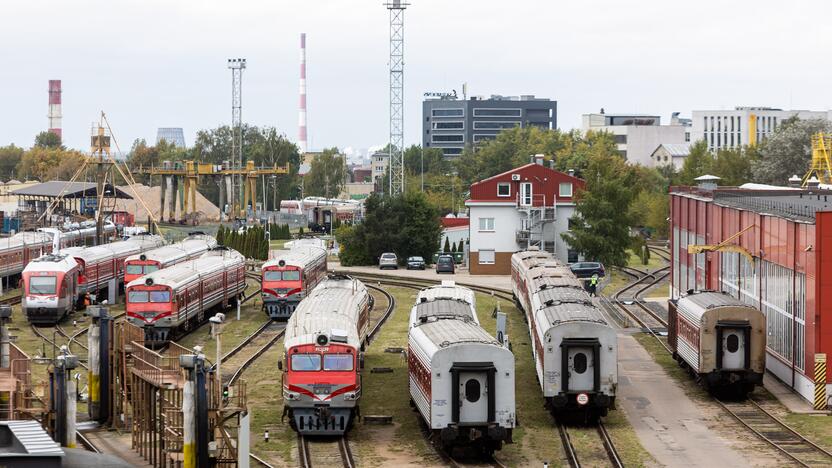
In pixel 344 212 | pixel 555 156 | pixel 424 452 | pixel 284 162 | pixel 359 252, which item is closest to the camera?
pixel 424 452

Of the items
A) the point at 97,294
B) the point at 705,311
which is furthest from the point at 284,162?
the point at 705,311

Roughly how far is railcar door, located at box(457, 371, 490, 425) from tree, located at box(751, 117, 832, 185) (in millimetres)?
93260

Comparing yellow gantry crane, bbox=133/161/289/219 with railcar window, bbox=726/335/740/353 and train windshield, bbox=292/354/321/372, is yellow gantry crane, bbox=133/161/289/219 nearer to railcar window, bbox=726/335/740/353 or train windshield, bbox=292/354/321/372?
railcar window, bbox=726/335/740/353

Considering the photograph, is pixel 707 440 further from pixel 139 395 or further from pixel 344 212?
pixel 344 212

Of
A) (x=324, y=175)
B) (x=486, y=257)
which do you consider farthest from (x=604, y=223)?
(x=324, y=175)

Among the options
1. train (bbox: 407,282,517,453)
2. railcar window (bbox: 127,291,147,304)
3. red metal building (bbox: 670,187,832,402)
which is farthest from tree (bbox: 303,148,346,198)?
train (bbox: 407,282,517,453)

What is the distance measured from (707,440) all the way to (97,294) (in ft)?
126

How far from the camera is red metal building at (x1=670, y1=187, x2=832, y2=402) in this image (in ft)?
126

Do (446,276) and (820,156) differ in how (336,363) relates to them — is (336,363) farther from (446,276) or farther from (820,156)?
(820,156)

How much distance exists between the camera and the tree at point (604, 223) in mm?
79438

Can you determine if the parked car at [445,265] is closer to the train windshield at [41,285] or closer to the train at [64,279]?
the train at [64,279]

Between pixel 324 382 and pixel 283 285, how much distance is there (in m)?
25.1

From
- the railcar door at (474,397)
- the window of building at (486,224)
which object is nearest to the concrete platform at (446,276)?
the window of building at (486,224)

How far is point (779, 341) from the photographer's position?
42.8 m
